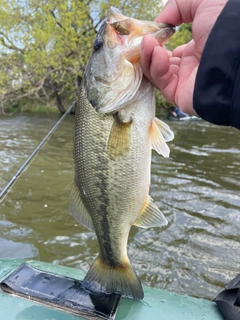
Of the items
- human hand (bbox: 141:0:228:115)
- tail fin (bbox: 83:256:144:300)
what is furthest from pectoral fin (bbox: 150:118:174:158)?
tail fin (bbox: 83:256:144:300)

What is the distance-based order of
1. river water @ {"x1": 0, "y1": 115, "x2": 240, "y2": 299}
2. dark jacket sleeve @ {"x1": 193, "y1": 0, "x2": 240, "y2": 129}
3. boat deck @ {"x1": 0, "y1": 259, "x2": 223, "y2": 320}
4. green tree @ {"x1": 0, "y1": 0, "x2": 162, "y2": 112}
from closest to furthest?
dark jacket sleeve @ {"x1": 193, "y1": 0, "x2": 240, "y2": 129} < boat deck @ {"x1": 0, "y1": 259, "x2": 223, "y2": 320} < river water @ {"x1": 0, "y1": 115, "x2": 240, "y2": 299} < green tree @ {"x1": 0, "y1": 0, "x2": 162, "y2": 112}

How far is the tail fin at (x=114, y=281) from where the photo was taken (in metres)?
1.88

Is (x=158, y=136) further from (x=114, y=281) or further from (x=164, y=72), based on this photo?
(x=114, y=281)

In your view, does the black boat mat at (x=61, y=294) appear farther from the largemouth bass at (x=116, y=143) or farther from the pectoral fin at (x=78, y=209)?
the pectoral fin at (x=78, y=209)

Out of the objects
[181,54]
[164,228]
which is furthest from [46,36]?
[181,54]

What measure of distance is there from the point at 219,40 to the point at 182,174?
5979 mm

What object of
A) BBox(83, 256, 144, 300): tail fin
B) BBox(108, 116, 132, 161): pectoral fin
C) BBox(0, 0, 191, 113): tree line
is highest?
BBox(0, 0, 191, 113): tree line

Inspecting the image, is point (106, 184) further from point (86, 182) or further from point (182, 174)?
point (182, 174)

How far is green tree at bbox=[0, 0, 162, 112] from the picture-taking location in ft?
57.4

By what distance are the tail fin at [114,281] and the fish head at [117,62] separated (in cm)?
89

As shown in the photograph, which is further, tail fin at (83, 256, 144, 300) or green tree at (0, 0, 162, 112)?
Result: green tree at (0, 0, 162, 112)

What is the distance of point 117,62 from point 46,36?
16.8m

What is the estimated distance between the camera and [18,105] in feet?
71.4

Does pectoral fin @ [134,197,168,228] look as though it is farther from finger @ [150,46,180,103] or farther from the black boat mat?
finger @ [150,46,180,103]
